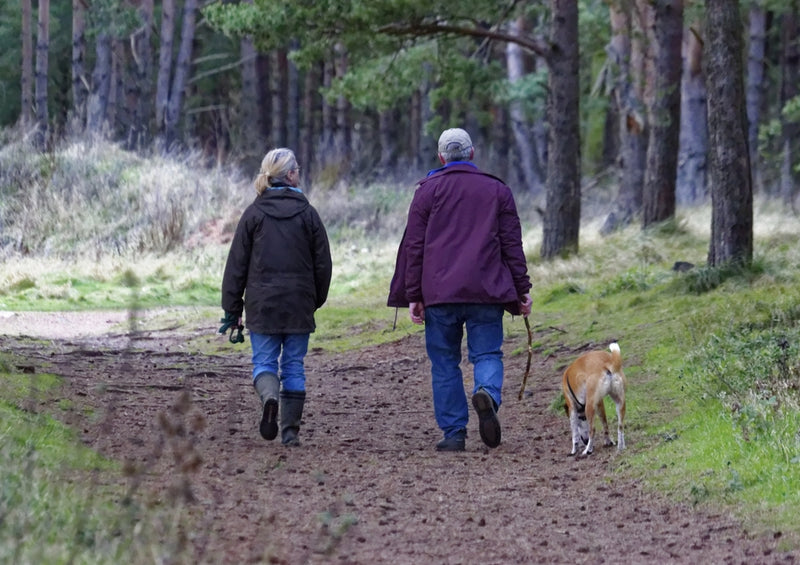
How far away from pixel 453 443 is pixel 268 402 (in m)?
1.29

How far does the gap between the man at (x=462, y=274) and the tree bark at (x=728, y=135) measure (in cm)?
→ 559

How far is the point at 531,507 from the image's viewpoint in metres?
6.70

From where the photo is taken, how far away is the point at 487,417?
825cm

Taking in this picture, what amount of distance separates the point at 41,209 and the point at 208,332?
8.93m

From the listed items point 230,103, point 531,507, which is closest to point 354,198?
point 531,507

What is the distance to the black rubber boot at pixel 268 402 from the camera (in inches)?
321

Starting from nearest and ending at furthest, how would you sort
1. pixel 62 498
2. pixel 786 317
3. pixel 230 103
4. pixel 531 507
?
1. pixel 62 498
2. pixel 531 507
3. pixel 786 317
4. pixel 230 103

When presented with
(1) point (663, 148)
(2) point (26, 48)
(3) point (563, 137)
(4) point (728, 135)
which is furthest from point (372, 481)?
(2) point (26, 48)

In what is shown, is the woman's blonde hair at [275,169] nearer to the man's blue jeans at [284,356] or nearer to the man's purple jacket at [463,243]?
the man's purple jacket at [463,243]

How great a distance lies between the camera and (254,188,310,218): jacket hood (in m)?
8.28

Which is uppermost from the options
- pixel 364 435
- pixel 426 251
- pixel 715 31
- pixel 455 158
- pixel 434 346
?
pixel 715 31

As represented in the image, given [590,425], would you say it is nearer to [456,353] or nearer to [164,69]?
A: [456,353]

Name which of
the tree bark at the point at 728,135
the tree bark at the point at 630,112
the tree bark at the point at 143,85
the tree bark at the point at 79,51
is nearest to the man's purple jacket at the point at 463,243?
the tree bark at the point at 728,135

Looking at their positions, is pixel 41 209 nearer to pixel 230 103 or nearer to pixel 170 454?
pixel 170 454
